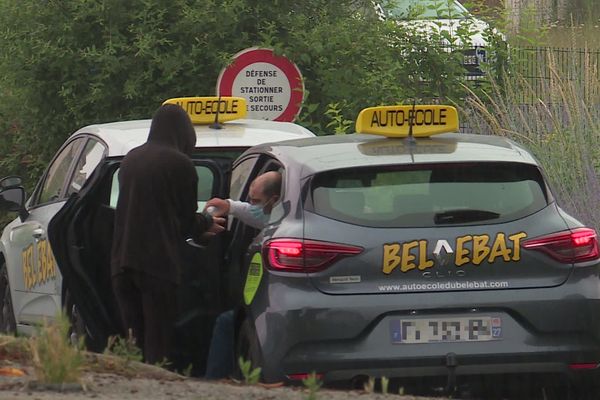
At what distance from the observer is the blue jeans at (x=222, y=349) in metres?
7.75

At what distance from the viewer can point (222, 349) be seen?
25.6 ft

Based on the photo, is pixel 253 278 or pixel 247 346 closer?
pixel 253 278

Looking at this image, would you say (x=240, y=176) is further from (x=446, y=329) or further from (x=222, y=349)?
(x=446, y=329)

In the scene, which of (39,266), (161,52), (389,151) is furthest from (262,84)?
(389,151)

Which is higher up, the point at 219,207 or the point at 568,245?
the point at 219,207

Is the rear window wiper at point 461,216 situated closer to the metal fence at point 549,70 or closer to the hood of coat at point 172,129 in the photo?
the hood of coat at point 172,129

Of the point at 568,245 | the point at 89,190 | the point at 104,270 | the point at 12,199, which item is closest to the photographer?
the point at 568,245

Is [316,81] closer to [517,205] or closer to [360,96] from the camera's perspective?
[360,96]

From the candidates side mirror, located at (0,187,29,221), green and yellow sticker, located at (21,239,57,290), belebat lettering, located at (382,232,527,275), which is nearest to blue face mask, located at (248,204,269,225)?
belebat lettering, located at (382,232,527,275)

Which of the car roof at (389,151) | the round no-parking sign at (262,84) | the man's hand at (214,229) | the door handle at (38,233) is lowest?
the door handle at (38,233)

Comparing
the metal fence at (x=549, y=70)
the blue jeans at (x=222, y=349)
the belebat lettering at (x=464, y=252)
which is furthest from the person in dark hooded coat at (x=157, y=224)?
the metal fence at (x=549, y=70)

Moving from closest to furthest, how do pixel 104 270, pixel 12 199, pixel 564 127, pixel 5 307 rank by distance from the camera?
1. pixel 104 270
2. pixel 12 199
3. pixel 5 307
4. pixel 564 127

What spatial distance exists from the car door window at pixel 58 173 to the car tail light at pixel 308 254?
317 cm

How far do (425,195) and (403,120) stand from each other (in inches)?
33.5
